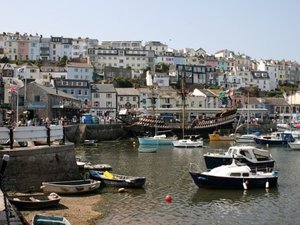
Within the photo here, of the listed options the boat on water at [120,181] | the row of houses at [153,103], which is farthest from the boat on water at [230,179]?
the row of houses at [153,103]

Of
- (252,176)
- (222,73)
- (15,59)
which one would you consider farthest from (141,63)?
(252,176)

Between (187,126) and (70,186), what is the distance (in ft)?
217

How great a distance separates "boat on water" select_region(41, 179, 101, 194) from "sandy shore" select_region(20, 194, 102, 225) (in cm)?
43

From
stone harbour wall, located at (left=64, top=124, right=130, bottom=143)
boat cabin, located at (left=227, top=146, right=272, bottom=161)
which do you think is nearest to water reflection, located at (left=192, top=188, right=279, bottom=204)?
boat cabin, located at (left=227, top=146, right=272, bottom=161)

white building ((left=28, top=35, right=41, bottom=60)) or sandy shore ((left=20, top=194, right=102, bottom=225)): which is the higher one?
white building ((left=28, top=35, right=41, bottom=60))

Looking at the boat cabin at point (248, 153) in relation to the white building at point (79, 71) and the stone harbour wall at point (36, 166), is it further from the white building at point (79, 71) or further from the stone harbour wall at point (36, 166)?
the white building at point (79, 71)

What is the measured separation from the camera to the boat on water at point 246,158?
39.8m

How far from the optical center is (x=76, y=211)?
82.5ft

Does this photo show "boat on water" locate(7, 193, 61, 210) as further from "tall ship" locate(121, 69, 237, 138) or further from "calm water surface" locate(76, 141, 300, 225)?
"tall ship" locate(121, 69, 237, 138)

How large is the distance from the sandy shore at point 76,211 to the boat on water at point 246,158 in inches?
575

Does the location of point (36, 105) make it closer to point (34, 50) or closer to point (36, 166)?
point (36, 166)

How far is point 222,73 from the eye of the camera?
7170 inches

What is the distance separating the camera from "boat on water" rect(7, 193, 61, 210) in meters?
24.0

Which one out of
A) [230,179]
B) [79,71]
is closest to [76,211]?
[230,179]
